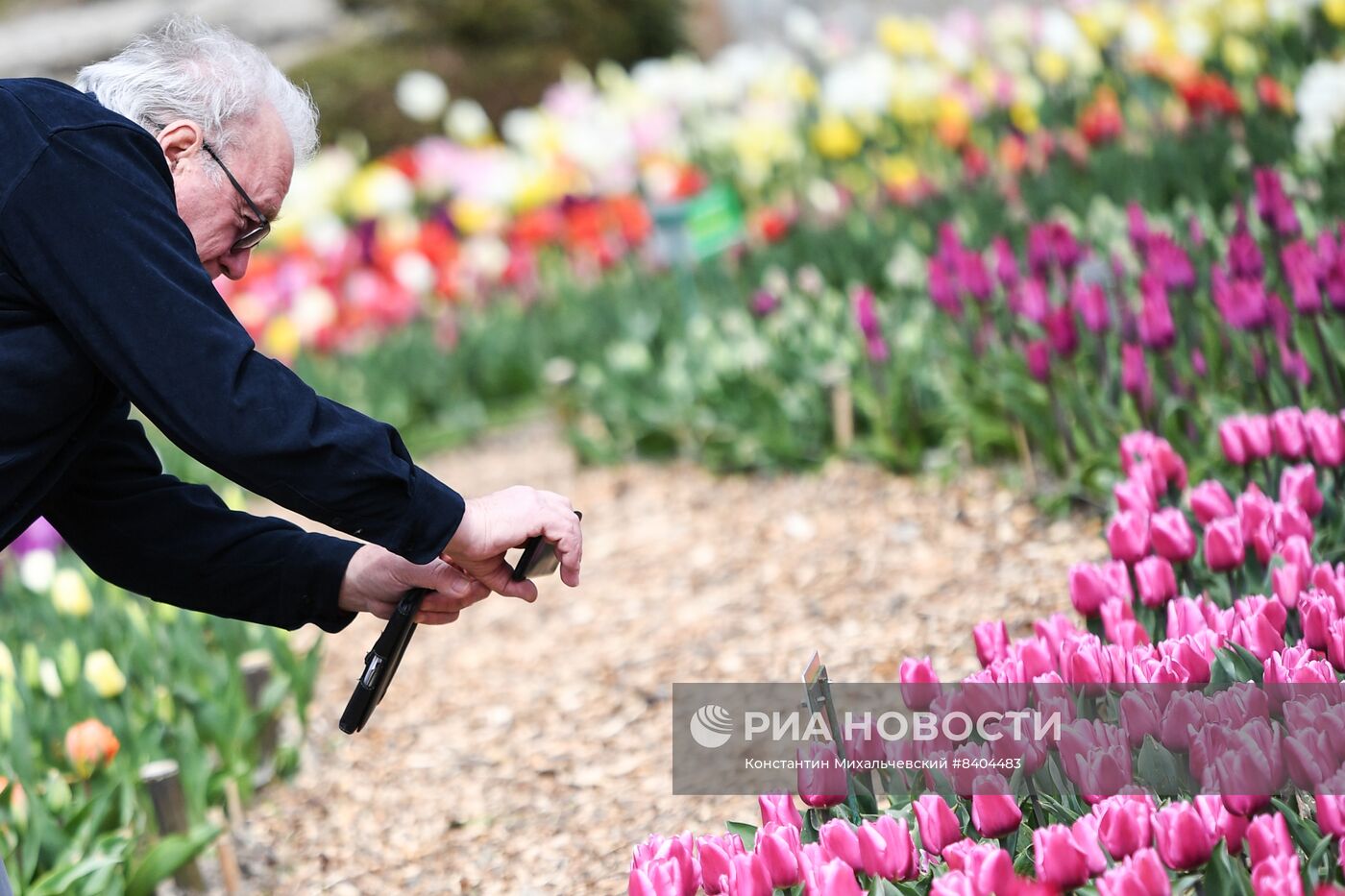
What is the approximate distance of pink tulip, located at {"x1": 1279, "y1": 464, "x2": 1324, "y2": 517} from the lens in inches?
89.1

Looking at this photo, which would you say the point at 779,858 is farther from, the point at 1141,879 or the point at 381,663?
the point at 381,663

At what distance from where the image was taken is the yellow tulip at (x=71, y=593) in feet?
10.5

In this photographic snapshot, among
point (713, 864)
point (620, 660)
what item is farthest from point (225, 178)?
point (620, 660)

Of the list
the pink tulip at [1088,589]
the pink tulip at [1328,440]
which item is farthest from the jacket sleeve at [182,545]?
the pink tulip at [1328,440]

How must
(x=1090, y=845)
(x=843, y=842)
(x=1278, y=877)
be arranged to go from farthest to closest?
(x=843, y=842)
(x=1090, y=845)
(x=1278, y=877)

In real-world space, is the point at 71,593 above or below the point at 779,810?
above

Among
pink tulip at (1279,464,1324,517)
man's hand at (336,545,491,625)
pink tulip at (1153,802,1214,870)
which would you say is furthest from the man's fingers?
pink tulip at (1279,464,1324,517)

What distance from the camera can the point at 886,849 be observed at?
1526 millimetres

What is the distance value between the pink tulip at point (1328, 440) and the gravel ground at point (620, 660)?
2.52 feet

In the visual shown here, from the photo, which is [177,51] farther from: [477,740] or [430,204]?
[430,204]

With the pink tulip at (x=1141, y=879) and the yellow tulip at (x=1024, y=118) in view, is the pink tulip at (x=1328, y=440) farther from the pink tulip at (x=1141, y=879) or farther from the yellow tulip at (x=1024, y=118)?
the yellow tulip at (x=1024, y=118)

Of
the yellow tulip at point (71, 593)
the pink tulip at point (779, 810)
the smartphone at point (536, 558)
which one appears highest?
the yellow tulip at point (71, 593)

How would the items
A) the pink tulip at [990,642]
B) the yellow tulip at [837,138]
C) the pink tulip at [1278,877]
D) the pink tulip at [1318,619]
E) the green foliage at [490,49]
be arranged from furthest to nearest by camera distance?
1. the green foliage at [490,49]
2. the yellow tulip at [837,138]
3. the pink tulip at [990,642]
4. the pink tulip at [1318,619]
5. the pink tulip at [1278,877]

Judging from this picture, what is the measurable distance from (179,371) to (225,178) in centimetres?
33
